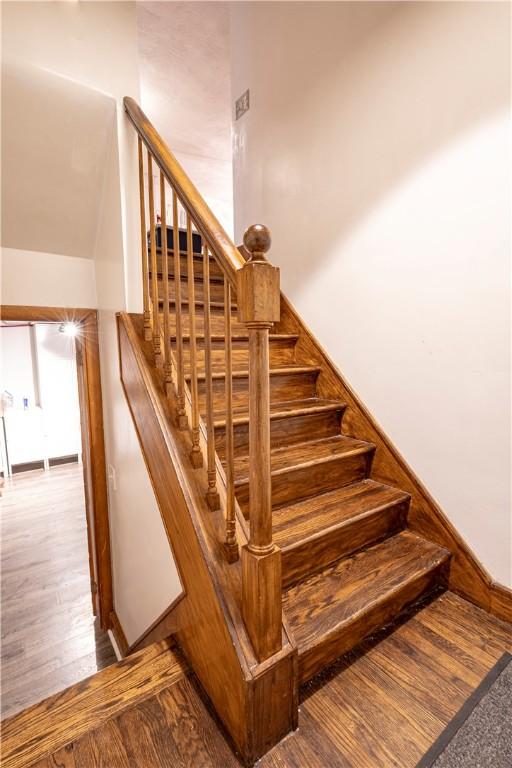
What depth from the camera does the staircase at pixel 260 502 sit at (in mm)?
945

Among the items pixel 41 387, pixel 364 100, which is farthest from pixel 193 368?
pixel 41 387

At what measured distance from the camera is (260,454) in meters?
0.93

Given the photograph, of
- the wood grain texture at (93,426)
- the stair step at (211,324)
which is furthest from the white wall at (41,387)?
the stair step at (211,324)

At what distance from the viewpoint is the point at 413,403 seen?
1.75 meters

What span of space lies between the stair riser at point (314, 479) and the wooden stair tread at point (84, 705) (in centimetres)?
57

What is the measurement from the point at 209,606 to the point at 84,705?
456 millimetres

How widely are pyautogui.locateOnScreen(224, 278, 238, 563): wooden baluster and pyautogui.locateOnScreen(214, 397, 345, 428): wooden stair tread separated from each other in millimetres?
526

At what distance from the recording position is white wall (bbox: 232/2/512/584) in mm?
1433

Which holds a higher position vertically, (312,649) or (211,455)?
(211,455)

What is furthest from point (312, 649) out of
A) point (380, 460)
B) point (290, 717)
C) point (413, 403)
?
point (413, 403)

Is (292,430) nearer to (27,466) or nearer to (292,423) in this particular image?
(292,423)

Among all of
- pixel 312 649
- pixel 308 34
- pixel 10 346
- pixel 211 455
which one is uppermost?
pixel 308 34

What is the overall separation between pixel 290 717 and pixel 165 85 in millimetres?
5079

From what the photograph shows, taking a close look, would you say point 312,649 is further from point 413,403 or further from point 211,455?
point 413,403
